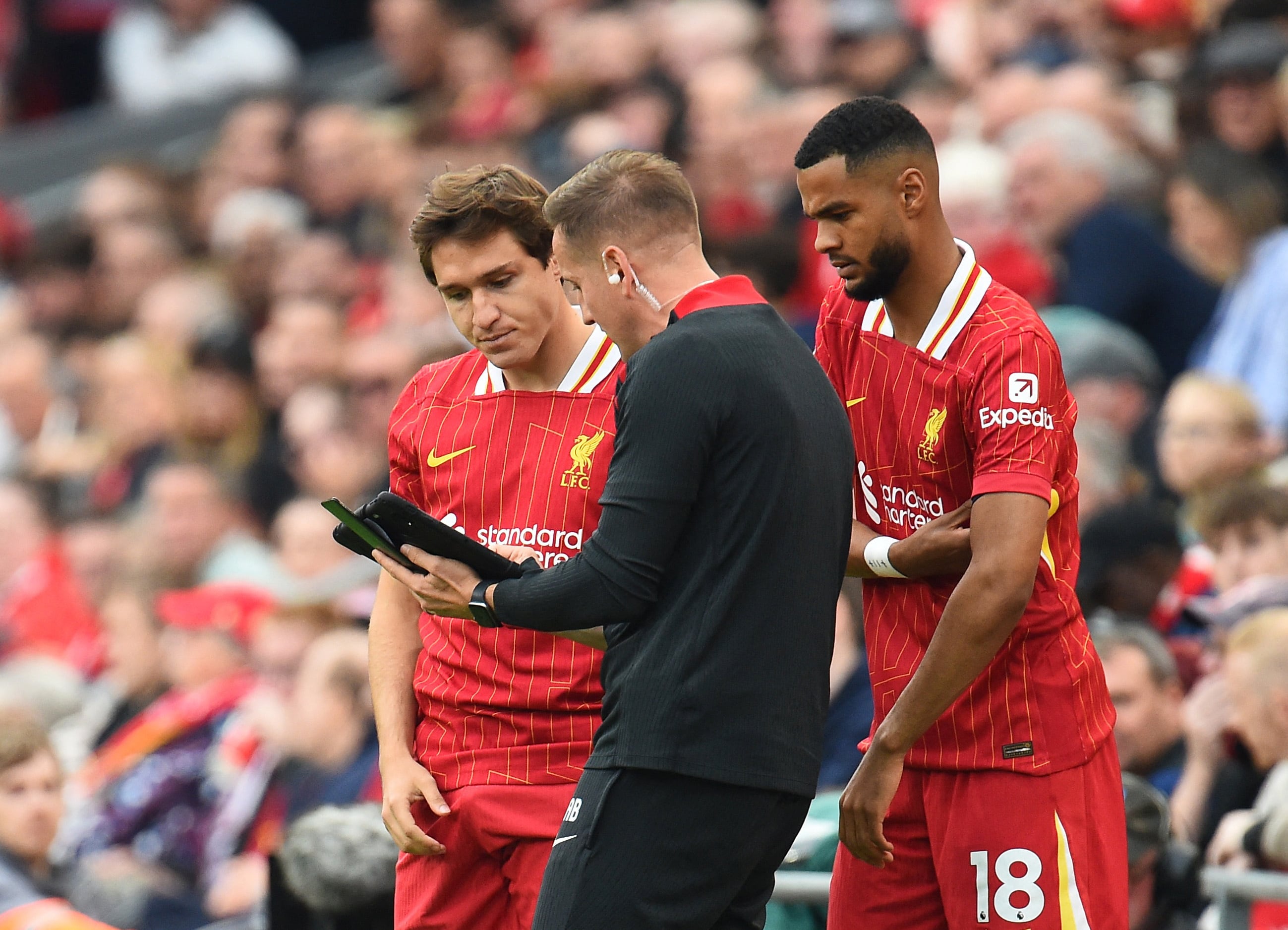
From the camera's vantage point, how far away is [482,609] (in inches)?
119

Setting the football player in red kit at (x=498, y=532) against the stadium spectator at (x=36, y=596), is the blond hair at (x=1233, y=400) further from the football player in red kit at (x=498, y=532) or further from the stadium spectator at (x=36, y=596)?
the stadium spectator at (x=36, y=596)

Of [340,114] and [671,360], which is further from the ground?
[340,114]

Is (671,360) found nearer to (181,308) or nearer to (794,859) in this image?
(794,859)

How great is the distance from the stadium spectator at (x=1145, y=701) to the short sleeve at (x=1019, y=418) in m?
1.89

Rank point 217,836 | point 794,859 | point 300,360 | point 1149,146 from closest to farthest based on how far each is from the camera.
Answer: point 794,859
point 217,836
point 1149,146
point 300,360

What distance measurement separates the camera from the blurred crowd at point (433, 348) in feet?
18.1

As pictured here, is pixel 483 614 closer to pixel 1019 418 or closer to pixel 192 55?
pixel 1019 418

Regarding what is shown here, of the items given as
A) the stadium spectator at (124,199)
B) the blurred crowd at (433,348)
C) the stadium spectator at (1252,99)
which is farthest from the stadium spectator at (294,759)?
the stadium spectator at (124,199)

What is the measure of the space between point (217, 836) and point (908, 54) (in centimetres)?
559

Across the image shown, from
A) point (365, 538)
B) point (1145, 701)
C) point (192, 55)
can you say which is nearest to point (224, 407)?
point (192, 55)

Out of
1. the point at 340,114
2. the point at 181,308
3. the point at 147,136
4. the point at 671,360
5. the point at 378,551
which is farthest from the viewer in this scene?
the point at 147,136

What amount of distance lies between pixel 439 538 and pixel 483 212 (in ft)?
2.13

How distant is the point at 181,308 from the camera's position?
437 inches

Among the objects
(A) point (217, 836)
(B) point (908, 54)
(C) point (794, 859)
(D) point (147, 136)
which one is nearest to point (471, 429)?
(C) point (794, 859)
